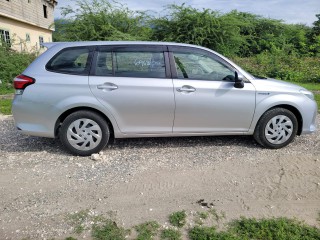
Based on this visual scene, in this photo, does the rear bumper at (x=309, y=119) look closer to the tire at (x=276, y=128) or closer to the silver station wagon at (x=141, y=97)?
the silver station wagon at (x=141, y=97)

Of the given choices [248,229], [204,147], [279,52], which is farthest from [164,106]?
[279,52]

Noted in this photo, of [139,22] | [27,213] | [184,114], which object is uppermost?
[139,22]

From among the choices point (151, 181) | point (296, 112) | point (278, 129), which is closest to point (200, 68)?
point (278, 129)

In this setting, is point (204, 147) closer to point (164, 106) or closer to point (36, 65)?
point (164, 106)

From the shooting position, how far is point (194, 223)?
283cm

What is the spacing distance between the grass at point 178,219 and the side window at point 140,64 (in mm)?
2189

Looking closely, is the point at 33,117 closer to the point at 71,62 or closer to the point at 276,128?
the point at 71,62

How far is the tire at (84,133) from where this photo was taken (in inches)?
170

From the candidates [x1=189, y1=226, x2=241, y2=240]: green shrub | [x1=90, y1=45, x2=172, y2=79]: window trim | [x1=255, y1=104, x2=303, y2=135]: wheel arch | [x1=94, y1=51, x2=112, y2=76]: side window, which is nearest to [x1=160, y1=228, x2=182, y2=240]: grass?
[x1=189, y1=226, x2=241, y2=240]: green shrub

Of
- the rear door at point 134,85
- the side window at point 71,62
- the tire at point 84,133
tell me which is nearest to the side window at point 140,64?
the rear door at point 134,85

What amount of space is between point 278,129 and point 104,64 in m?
2.96

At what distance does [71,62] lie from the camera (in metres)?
4.33

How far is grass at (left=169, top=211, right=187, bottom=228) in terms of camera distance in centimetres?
281

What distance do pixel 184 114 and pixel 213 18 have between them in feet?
39.2
